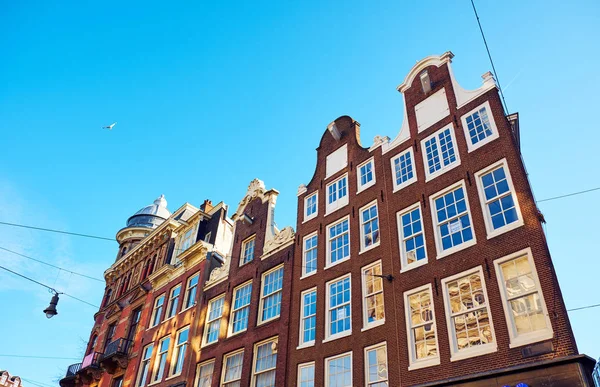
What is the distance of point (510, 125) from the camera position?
56.0 ft

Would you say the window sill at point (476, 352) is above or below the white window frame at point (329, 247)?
below

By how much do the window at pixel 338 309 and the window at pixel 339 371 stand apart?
0.84 m

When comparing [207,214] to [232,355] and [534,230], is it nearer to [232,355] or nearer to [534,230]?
[232,355]

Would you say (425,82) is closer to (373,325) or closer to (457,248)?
(457,248)

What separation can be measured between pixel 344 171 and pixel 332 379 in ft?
32.5

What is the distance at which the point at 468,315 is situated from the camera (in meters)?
14.5

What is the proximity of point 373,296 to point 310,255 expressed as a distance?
201 inches

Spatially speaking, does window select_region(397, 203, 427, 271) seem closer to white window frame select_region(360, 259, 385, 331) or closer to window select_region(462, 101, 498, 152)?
white window frame select_region(360, 259, 385, 331)

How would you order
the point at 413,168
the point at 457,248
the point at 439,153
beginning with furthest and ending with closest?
1. the point at 413,168
2. the point at 439,153
3. the point at 457,248

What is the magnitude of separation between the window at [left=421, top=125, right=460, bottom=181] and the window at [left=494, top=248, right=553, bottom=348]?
477 cm

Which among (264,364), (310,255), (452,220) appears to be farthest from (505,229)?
(264,364)

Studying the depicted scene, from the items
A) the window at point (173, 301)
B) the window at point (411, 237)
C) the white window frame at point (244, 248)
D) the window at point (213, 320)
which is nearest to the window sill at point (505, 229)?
the window at point (411, 237)

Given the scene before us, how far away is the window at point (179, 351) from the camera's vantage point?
26.5 meters

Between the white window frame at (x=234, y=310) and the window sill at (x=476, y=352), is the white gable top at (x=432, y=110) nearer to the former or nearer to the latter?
the window sill at (x=476, y=352)
